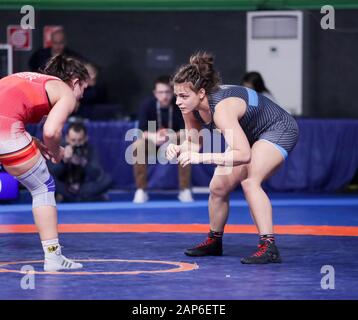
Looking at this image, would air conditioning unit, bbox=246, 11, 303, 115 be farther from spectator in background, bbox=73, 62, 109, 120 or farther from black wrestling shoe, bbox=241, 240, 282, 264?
black wrestling shoe, bbox=241, 240, 282, 264

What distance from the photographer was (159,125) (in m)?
9.88

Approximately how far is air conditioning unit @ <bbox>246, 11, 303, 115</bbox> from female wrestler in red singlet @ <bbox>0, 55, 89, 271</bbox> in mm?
6718

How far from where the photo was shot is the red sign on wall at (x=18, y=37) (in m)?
12.0

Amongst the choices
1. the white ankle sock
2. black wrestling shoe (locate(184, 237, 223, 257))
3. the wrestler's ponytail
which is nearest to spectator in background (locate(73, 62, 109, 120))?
black wrestling shoe (locate(184, 237, 223, 257))

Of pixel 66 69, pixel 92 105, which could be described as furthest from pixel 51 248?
pixel 92 105

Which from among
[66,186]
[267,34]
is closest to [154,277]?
[66,186]

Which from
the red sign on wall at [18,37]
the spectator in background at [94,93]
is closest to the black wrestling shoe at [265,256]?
the spectator in background at [94,93]

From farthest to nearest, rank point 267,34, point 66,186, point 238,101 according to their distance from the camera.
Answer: point 267,34 < point 66,186 < point 238,101

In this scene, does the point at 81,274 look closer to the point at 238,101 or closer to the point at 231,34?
the point at 238,101

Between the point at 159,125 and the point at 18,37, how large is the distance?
9.73 feet

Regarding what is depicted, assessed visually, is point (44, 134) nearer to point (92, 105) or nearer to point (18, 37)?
point (92, 105)
